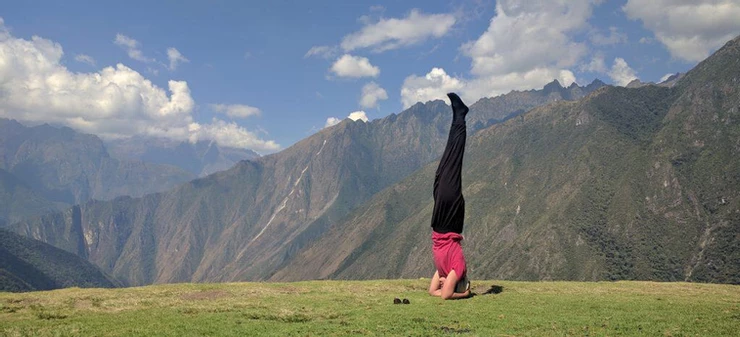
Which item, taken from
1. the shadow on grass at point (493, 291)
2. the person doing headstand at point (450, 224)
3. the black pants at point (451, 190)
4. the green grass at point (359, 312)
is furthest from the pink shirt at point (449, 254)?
the shadow on grass at point (493, 291)

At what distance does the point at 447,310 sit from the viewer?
3053 centimetres

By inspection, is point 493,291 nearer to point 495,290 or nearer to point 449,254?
point 495,290

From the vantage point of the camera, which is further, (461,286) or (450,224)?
(461,286)

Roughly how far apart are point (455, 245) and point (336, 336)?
1459 cm

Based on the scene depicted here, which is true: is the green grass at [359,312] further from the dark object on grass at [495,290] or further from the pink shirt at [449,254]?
the pink shirt at [449,254]

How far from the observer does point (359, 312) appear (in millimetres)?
30875

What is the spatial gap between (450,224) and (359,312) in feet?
32.4

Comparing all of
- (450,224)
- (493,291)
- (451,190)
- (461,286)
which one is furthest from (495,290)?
(451,190)

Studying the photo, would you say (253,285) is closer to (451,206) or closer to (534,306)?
(451,206)

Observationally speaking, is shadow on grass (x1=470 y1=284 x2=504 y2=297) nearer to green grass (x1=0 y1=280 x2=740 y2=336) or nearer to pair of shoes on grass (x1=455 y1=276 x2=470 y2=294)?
green grass (x1=0 y1=280 x2=740 y2=336)

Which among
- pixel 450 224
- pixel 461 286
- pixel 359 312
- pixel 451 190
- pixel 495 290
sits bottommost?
pixel 495 290

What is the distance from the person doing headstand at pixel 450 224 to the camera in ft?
115

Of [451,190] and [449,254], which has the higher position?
[451,190]

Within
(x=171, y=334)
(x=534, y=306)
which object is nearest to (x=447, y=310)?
(x=534, y=306)
